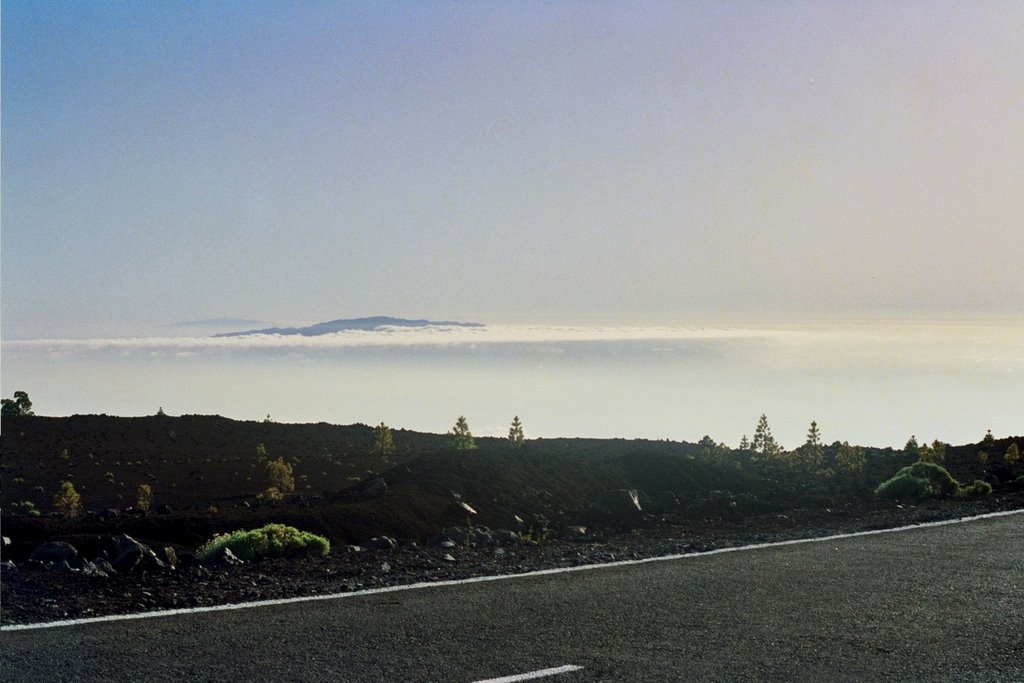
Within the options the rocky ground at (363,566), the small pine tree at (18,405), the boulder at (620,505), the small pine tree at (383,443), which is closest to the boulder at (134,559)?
the rocky ground at (363,566)

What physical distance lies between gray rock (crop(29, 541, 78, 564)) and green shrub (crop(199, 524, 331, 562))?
62.0 inches

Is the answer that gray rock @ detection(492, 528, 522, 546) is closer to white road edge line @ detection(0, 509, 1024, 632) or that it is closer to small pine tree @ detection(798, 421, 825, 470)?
white road edge line @ detection(0, 509, 1024, 632)

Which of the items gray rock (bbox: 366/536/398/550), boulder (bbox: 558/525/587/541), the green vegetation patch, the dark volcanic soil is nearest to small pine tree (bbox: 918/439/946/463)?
the dark volcanic soil

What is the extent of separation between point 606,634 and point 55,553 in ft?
26.3

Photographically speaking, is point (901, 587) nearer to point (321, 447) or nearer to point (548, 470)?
point (548, 470)

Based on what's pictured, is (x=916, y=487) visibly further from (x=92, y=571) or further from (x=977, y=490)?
(x=92, y=571)

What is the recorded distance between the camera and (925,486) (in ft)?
72.7

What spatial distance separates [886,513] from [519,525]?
21.3 ft

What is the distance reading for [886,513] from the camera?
→ 61.4 feet

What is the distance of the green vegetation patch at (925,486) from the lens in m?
22.0

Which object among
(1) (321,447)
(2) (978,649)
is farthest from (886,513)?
(1) (321,447)

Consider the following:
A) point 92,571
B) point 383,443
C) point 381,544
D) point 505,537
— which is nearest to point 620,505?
point 505,537

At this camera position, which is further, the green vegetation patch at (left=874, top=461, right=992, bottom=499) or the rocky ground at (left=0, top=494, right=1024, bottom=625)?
the green vegetation patch at (left=874, top=461, right=992, bottom=499)

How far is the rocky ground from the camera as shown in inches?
420
